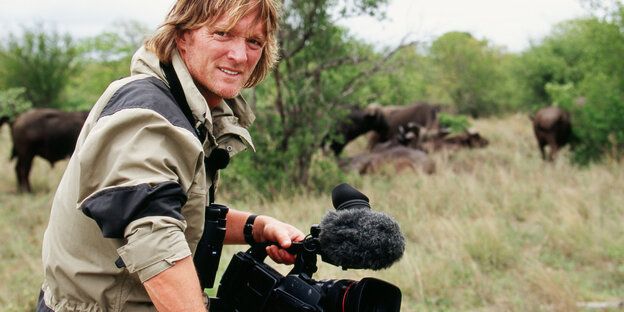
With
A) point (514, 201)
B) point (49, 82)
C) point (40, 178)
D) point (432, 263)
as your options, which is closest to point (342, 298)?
point (432, 263)

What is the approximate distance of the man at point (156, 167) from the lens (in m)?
1.28

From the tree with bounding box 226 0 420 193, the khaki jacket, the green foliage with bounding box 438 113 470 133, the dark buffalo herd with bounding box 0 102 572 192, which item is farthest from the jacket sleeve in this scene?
the green foliage with bounding box 438 113 470 133

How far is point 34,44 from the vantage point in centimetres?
2100

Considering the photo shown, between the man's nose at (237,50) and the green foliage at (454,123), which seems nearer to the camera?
the man's nose at (237,50)

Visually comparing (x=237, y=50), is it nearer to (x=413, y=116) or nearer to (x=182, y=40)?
(x=182, y=40)

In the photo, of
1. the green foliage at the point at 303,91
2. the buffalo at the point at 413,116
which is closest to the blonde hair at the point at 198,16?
the green foliage at the point at 303,91

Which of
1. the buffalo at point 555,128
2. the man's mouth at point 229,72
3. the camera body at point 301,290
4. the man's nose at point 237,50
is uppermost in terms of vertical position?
the man's nose at point 237,50

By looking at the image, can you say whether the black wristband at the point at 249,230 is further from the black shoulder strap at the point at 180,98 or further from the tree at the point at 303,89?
the tree at the point at 303,89

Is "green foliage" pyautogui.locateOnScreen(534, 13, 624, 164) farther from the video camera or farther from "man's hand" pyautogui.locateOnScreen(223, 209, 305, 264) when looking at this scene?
the video camera

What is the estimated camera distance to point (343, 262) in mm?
1553

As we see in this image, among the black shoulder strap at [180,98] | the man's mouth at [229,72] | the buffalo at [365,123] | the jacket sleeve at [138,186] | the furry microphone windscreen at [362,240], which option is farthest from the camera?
the buffalo at [365,123]

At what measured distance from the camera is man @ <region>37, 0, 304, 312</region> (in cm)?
128

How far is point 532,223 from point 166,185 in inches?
272

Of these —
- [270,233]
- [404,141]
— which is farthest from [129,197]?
[404,141]
